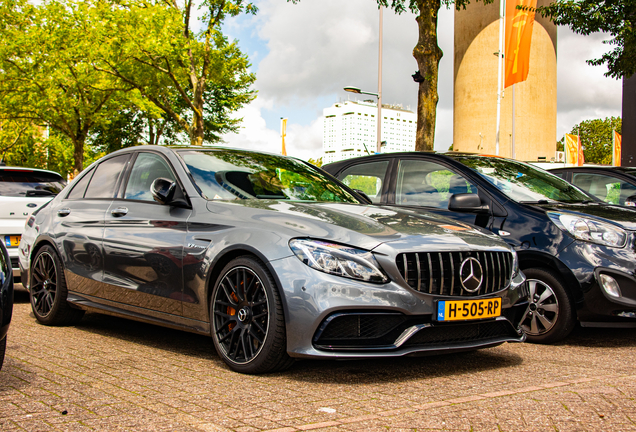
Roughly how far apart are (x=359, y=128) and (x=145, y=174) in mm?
102946

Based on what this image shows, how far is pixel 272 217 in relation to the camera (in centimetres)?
414

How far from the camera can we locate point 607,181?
8.18 meters

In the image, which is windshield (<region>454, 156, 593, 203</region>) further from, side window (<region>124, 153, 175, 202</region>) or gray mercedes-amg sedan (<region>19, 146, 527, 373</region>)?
side window (<region>124, 153, 175, 202</region>)

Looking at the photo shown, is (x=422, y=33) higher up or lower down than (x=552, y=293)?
higher up

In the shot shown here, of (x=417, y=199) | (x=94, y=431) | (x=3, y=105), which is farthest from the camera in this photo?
(x=3, y=105)

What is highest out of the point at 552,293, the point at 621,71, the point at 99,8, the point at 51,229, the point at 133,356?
the point at 99,8

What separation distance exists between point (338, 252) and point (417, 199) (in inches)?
112

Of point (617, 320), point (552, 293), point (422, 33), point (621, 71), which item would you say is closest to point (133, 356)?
point (552, 293)

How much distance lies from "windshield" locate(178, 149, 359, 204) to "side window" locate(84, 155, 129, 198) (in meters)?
0.90

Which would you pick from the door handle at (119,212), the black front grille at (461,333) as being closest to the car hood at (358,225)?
the black front grille at (461,333)

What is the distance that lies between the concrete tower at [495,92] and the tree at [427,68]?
32388 mm

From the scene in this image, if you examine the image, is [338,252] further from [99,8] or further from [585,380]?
[99,8]

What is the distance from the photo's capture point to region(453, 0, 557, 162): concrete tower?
4494 cm

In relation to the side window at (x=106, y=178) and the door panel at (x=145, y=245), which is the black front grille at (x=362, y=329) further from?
the side window at (x=106, y=178)
